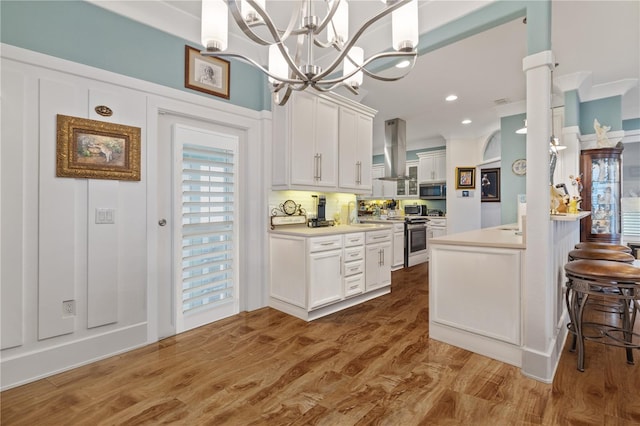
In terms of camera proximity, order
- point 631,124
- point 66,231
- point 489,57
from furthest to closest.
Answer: point 631,124 < point 489,57 < point 66,231

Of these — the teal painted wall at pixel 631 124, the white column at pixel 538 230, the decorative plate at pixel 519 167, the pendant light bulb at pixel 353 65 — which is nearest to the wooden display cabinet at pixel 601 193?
the decorative plate at pixel 519 167

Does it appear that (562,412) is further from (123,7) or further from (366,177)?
(123,7)

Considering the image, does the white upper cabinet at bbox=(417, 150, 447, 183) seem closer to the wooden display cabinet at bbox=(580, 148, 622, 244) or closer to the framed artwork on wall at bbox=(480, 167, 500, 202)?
the framed artwork on wall at bbox=(480, 167, 500, 202)

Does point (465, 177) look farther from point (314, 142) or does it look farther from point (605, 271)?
point (605, 271)

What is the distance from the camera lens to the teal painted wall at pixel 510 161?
493 cm

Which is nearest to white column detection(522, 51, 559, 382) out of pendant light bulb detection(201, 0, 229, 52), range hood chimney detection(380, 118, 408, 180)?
pendant light bulb detection(201, 0, 229, 52)

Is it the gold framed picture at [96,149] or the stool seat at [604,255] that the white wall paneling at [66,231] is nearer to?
the gold framed picture at [96,149]

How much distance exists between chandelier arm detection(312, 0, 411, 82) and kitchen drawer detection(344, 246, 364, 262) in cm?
214

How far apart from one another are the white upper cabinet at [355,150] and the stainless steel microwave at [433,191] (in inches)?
147

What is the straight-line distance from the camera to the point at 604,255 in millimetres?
2615

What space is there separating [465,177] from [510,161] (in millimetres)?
1902

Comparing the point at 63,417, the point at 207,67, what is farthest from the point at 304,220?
the point at 63,417

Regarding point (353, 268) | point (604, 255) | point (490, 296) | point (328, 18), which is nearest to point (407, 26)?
point (328, 18)

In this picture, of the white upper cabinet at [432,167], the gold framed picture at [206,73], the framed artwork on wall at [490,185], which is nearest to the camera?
the gold framed picture at [206,73]
